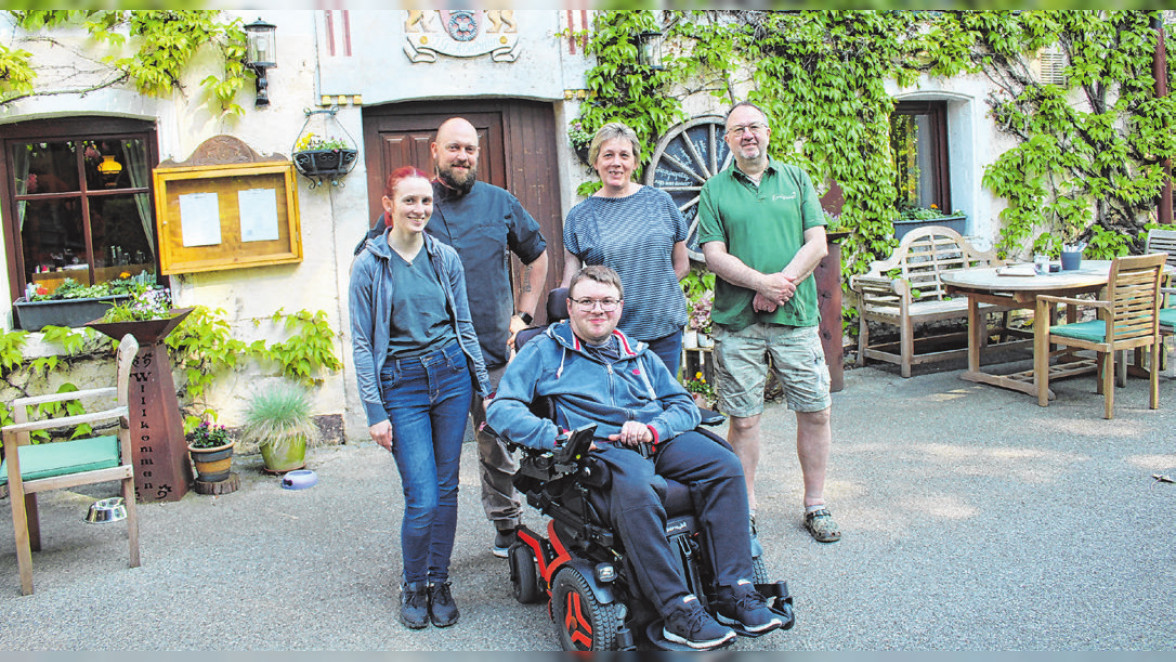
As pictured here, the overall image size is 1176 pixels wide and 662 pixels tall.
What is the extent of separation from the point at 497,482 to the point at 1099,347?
4.49 m

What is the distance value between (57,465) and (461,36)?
382 cm

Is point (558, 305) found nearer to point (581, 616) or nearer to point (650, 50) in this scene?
point (581, 616)

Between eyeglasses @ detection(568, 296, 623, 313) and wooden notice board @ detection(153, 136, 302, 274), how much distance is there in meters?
3.42

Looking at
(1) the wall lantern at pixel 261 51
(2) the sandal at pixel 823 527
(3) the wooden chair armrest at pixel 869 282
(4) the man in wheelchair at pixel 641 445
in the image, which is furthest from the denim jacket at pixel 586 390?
(3) the wooden chair armrest at pixel 869 282

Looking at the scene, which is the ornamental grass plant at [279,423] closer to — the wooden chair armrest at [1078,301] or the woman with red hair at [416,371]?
the woman with red hair at [416,371]

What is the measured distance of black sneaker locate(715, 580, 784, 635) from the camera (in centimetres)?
287

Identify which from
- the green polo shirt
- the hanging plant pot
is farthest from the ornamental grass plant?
the green polo shirt

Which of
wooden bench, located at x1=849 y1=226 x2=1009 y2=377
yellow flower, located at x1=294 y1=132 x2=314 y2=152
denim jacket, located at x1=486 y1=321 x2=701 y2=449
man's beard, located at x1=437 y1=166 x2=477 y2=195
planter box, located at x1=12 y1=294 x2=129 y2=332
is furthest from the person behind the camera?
wooden bench, located at x1=849 y1=226 x2=1009 y2=377

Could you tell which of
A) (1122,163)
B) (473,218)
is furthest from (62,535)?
(1122,163)

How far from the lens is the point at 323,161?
19.7ft

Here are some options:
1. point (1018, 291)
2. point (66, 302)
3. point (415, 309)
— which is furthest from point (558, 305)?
point (1018, 291)

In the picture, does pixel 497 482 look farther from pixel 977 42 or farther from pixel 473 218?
pixel 977 42

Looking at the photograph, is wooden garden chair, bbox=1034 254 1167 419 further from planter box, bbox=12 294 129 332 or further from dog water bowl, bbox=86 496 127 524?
planter box, bbox=12 294 129 332

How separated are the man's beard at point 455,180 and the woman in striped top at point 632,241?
52 cm
